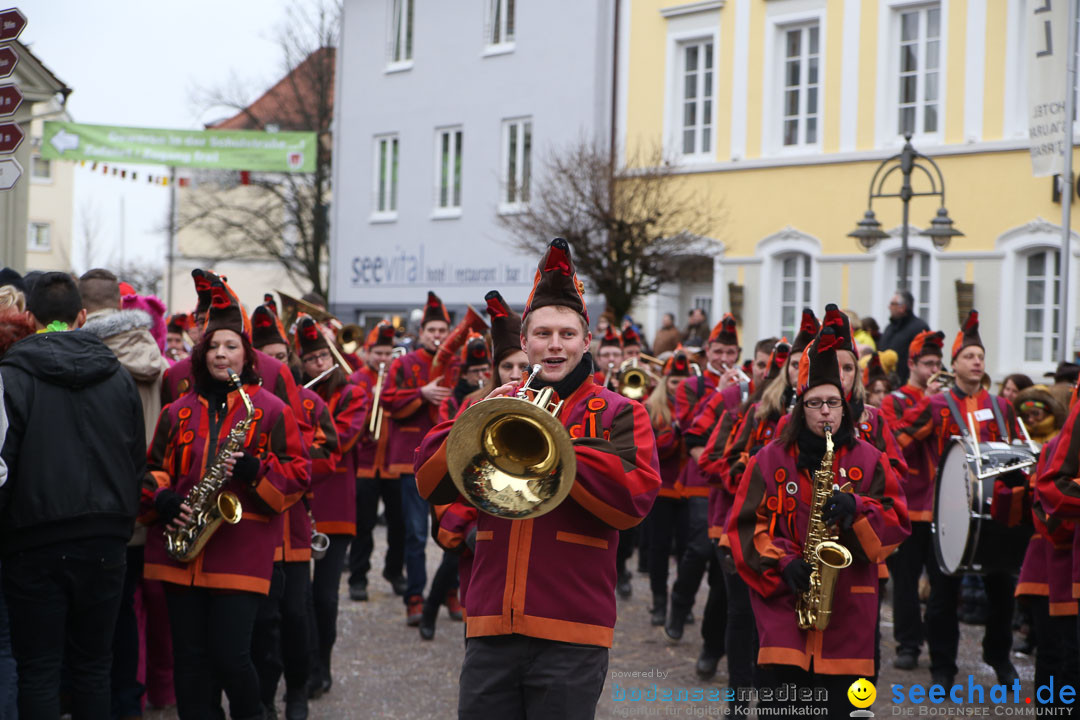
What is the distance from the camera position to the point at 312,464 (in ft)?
21.6

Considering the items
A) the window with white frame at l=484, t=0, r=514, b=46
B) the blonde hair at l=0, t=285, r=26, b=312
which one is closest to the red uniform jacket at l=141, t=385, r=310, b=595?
the blonde hair at l=0, t=285, r=26, b=312

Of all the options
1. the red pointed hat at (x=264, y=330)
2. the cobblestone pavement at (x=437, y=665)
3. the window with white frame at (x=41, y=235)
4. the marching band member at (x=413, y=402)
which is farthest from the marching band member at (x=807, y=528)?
the window with white frame at (x=41, y=235)

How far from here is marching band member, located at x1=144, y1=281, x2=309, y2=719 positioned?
5281 mm

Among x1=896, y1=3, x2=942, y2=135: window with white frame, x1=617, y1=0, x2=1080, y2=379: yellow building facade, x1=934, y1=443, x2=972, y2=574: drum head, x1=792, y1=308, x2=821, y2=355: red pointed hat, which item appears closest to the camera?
x1=792, y1=308, x2=821, y2=355: red pointed hat

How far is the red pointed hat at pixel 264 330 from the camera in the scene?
278 inches

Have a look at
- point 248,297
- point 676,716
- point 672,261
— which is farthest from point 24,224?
point 248,297

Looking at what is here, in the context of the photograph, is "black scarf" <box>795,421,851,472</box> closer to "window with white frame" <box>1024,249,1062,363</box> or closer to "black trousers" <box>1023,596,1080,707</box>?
"black trousers" <box>1023,596,1080,707</box>

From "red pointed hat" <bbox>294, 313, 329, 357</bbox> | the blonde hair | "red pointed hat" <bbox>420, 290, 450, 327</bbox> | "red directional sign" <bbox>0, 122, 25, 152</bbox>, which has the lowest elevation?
"red pointed hat" <bbox>294, 313, 329, 357</bbox>

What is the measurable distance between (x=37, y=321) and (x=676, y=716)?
13.2 ft

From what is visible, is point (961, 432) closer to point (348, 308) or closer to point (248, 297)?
point (348, 308)

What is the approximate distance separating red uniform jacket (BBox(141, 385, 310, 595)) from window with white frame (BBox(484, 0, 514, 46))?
20.9m

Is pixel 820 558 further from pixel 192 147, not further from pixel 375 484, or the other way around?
pixel 192 147

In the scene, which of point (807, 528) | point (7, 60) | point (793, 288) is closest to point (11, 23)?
point (7, 60)

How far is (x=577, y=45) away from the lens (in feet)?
78.2
